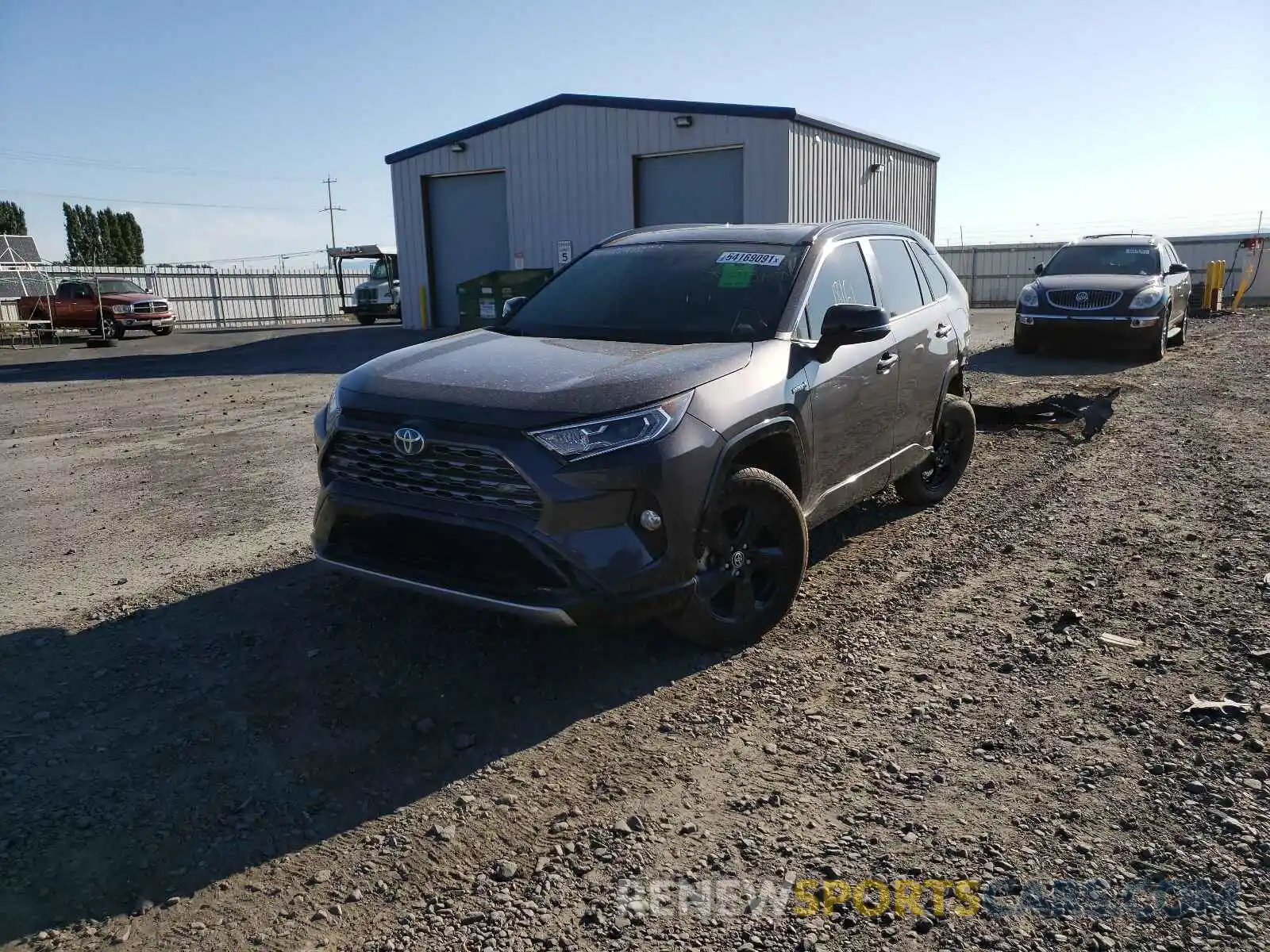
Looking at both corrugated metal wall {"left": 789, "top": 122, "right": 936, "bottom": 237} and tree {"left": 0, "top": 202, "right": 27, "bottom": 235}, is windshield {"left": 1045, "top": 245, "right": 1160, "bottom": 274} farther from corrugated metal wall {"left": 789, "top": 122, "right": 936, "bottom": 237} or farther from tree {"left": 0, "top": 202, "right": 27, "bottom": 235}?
tree {"left": 0, "top": 202, "right": 27, "bottom": 235}

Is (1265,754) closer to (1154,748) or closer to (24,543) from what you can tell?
(1154,748)

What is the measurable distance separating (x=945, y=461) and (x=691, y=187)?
1623 cm

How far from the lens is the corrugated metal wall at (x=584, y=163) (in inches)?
798

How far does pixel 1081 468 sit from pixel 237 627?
20.2 ft

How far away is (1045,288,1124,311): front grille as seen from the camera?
13797 mm

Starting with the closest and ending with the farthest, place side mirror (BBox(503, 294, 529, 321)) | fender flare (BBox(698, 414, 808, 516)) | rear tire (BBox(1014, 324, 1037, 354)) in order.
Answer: fender flare (BBox(698, 414, 808, 516)) → side mirror (BBox(503, 294, 529, 321)) → rear tire (BBox(1014, 324, 1037, 354))

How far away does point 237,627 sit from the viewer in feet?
14.5

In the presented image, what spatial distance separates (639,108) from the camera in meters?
21.6

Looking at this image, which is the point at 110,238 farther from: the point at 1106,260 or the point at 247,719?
the point at 247,719

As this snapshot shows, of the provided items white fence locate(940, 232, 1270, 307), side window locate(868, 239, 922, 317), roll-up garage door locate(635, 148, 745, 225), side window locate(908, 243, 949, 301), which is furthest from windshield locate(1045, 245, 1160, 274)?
white fence locate(940, 232, 1270, 307)

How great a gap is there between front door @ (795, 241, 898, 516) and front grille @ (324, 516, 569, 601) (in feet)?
5.39

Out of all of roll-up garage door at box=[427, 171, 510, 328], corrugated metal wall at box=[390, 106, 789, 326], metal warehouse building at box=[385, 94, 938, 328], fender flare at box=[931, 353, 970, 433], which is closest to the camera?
fender flare at box=[931, 353, 970, 433]

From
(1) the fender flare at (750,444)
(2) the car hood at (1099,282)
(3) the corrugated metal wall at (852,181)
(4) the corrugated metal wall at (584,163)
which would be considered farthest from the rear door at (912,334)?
(4) the corrugated metal wall at (584,163)

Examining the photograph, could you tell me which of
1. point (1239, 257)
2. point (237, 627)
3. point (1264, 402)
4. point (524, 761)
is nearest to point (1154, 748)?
point (524, 761)
